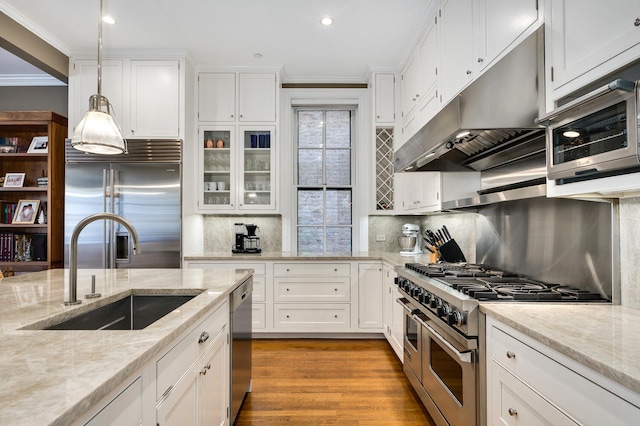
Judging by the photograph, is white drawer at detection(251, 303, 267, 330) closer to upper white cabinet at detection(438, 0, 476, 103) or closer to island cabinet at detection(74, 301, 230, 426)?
island cabinet at detection(74, 301, 230, 426)

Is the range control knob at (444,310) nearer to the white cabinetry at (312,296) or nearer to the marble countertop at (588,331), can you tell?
the marble countertop at (588,331)

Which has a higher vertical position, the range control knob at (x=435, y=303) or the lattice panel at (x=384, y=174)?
the lattice panel at (x=384, y=174)

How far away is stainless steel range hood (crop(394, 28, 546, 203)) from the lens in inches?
60.2

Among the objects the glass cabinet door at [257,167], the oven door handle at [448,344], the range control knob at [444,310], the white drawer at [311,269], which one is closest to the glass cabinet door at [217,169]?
the glass cabinet door at [257,167]

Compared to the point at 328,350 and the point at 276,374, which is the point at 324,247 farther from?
the point at 276,374

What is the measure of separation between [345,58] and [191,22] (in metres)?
1.55

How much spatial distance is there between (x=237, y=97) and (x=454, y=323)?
3315 millimetres

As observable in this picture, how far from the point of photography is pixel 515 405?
1309mm

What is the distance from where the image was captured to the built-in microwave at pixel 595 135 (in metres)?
1.00

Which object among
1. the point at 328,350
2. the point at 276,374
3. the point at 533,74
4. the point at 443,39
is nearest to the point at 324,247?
the point at 328,350

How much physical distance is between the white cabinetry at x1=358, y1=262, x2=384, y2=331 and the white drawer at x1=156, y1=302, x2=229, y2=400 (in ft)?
7.16

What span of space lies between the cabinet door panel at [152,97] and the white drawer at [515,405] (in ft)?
11.4

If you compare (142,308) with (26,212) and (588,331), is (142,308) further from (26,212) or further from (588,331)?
(26,212)

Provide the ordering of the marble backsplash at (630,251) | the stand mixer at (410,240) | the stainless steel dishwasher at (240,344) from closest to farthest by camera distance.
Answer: the marble backsplash at (630,251) → the stainless steel dishwasher at (240,344) → the stand mixer at (410,240)
